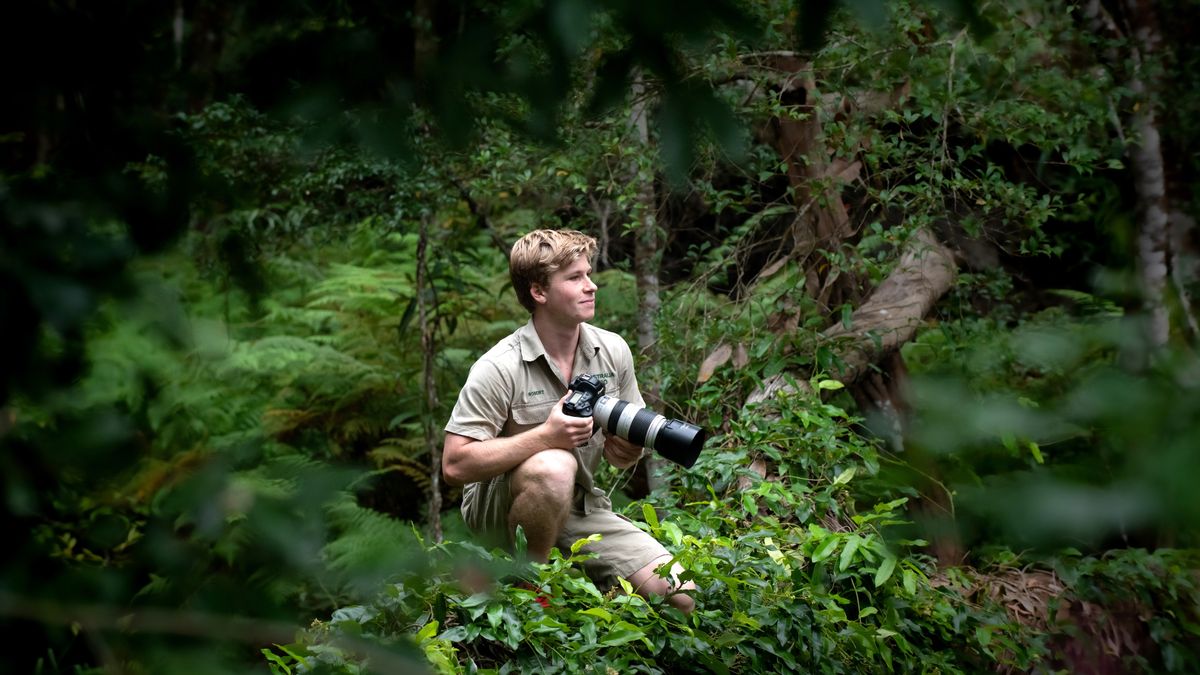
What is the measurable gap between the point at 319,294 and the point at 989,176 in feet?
16.0

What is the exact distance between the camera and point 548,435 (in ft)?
11.4

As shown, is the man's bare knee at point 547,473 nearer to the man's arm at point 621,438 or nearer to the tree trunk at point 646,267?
the man's arm at point 621,438

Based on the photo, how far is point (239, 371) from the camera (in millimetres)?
6430

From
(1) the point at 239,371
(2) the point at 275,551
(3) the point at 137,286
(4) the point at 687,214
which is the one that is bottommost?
(1) the point at 239,371

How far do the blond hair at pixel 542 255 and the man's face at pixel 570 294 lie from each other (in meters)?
0.02

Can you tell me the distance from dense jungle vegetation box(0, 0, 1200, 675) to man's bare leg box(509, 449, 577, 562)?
0.28m

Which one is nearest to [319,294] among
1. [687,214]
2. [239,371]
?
[239,371]

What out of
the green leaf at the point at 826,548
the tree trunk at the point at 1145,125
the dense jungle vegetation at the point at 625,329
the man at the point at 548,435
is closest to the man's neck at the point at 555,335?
the man at the point at 548,435

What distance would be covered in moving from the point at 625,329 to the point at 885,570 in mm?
2690

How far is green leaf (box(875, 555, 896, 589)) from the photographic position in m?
3.54

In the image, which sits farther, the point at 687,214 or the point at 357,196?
the point at 687,214

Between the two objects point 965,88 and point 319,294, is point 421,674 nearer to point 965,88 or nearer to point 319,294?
point 965,88

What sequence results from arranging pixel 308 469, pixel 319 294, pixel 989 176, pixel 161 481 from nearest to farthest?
pixel 308 469 < pixel 161 481 < pixel 989 176 < pixel 319 294

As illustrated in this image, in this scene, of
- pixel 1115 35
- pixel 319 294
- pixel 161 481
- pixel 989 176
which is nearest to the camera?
pixel 161 481
